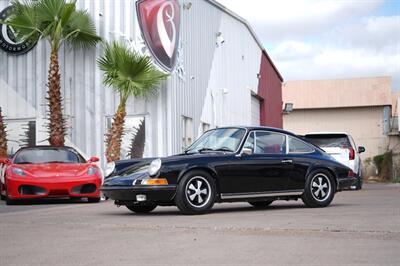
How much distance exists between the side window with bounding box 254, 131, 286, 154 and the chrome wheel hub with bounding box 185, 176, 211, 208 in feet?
3.79

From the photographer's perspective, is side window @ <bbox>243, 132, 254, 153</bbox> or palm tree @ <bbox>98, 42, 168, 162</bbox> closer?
side window @ <bbox>243, 132, 254, 153</bbox>

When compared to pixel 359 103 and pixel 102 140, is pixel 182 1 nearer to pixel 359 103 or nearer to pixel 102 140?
pixel 102 140

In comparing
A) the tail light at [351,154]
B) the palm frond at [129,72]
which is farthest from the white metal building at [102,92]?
the tail light at [351,154]

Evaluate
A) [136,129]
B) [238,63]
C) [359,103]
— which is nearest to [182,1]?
[136,129]

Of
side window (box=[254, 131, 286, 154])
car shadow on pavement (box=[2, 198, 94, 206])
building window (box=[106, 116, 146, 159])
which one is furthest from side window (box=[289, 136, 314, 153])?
building window (box=[106, 116, 146, 159])

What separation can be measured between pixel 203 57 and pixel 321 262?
20.0 m

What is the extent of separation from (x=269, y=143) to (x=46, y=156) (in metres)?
5.85

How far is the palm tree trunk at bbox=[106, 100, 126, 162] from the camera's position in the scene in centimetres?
2008

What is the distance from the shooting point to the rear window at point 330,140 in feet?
66.0

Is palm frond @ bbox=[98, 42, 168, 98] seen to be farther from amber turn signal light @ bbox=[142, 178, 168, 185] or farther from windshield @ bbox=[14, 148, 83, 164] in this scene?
amber turn signal light @ bbox=[142, 178, 168, 185]

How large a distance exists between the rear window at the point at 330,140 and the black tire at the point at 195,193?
10.1 metres

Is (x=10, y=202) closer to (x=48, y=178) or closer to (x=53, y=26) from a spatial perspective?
(x=48, y=178)

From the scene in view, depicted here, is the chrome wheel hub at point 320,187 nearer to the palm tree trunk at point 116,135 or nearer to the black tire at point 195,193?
the black tire at point 195,193

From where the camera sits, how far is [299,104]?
5234cm
